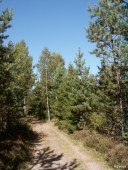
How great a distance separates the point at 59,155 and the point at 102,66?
9.01 metres

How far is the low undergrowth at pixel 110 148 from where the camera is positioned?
15.2 metres

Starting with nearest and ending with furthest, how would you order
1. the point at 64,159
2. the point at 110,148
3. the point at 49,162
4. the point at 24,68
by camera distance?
the point at 49,162
the point at 64,159
the point at 110,148
the point at 24,68

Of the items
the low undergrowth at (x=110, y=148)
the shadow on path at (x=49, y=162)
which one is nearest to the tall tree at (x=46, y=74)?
the low undergrowth at (x=110, y=148)

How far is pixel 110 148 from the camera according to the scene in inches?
739

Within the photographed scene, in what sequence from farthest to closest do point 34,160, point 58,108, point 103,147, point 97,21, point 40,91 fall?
1. point 40,91
2. point 58,108
3. point 97,21
4. point 103,147
5. point 34,160

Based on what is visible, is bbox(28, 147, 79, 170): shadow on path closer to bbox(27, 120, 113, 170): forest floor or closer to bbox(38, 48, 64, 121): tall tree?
bbox(27, 120, 113, 170): forest floor

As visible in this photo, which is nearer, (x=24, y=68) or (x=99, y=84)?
(x=99, y=84)

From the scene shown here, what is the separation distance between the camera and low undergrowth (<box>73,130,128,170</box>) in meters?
15.2

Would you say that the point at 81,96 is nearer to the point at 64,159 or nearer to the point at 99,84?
the point at 99,84

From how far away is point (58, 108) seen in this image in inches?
1499

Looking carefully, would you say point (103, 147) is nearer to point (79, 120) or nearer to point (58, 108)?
point (79, 120)

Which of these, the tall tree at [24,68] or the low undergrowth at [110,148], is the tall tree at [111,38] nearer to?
the low undergrowth at [110,148]

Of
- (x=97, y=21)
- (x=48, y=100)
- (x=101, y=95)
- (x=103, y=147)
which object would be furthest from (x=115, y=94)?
(x=48, y=100)

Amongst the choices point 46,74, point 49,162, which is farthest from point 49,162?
point 46,74
